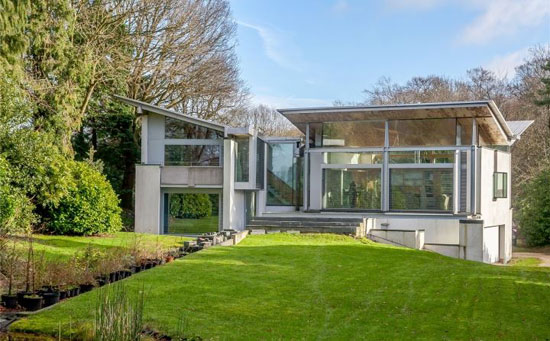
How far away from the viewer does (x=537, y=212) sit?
32.5 m

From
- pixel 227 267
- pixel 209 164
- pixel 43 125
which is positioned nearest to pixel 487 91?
pixel 209 164

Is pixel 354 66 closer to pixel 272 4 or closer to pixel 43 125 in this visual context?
pixel 272 4

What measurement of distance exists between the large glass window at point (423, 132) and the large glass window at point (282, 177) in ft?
18.8

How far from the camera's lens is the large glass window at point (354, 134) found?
86.4 ft

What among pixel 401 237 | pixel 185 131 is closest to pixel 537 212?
pixel 401 237

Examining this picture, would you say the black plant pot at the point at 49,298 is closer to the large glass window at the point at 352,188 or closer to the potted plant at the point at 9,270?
the potted plant at the point at 9,270

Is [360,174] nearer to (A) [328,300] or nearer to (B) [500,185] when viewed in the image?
(B) [500,185]

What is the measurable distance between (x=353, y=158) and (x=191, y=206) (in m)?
7.36

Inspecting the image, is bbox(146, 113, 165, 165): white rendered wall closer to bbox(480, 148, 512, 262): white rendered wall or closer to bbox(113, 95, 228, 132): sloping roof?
bbox(113, 95, 228, 132): sloping roof

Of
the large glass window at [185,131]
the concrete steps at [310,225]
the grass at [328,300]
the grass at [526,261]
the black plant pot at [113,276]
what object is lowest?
the grass at [526,261]

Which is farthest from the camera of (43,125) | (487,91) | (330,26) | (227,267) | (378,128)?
(487,91)

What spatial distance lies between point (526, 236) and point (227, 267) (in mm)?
25036

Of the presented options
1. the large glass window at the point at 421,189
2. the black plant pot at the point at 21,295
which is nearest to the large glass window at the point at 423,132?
the large glass window at the point at 421,189

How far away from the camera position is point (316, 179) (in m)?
27.5
